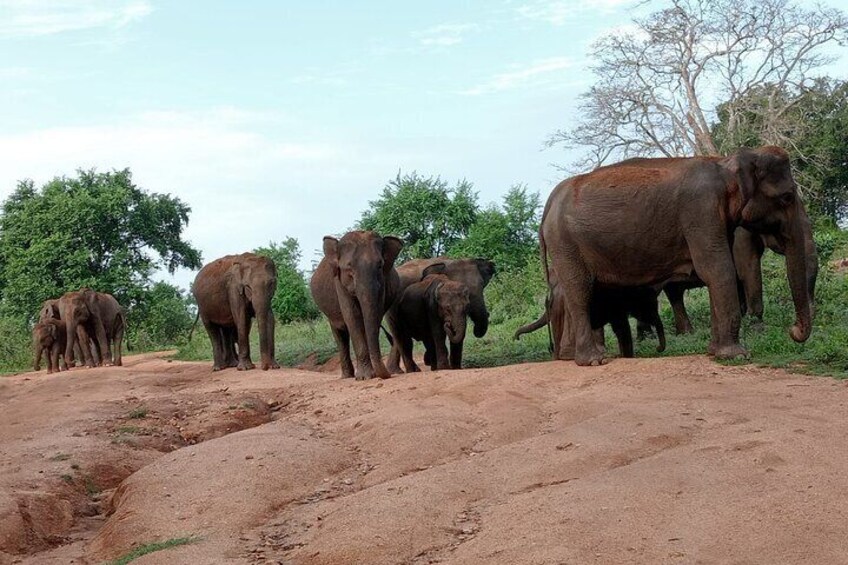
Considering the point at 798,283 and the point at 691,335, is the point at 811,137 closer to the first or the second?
the point at 691,335

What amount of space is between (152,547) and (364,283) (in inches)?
270

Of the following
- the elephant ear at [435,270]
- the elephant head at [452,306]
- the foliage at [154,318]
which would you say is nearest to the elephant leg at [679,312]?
the elephant head at [452,306]

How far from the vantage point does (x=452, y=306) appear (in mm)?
14547

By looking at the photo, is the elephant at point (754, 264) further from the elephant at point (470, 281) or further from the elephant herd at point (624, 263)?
the elephant at point (470, 281)

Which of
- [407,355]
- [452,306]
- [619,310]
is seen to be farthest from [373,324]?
[619,310]

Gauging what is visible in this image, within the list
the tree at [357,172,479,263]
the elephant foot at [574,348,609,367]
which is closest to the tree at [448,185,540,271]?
the tree at [357,172,479,263]

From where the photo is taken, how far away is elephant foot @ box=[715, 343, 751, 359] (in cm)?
1029

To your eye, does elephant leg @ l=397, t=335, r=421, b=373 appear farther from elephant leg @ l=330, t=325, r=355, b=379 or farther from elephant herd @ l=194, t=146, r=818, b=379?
elephant leg @ l=330, t=325, r=355, b=379

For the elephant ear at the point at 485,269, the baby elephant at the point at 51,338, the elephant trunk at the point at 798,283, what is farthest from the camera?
the baby elephant at the point at 51,338

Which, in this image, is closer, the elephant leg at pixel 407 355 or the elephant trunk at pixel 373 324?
the elephant trunk at pixel 373 324

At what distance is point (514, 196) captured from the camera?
35219mm

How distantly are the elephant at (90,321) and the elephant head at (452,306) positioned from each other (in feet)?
40.6

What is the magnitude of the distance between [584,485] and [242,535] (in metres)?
2.21

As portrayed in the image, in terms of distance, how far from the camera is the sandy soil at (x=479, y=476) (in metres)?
5.58
